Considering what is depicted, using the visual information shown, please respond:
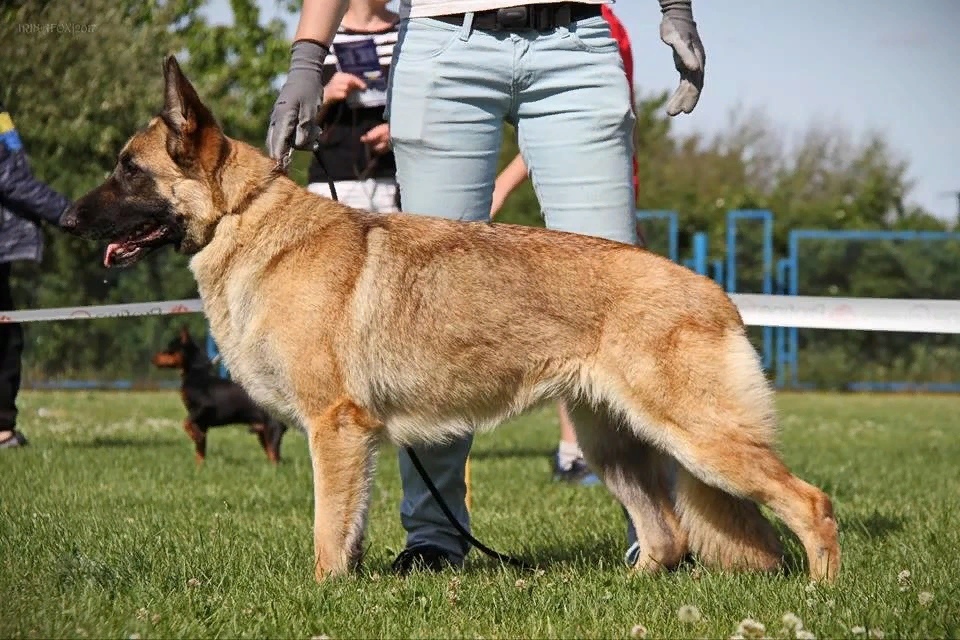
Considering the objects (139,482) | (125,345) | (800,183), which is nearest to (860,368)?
(125,345)

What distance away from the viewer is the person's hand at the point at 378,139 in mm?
6512

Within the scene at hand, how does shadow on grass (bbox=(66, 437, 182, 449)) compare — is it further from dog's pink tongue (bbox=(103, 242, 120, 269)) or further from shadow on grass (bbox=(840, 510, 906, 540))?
shadow on grass (bbox=(840, 510, 906, 540))

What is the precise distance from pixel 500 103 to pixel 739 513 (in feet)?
5.83

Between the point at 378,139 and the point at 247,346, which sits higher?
the point at 378,139

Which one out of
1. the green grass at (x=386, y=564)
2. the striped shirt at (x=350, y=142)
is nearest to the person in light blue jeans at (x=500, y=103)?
the green grass at (x=386, y=564)

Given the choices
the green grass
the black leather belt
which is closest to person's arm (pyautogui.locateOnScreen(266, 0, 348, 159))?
the black leather belt

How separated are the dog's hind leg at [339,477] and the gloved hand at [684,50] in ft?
5.50

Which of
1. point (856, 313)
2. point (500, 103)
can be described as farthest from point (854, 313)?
point (500, 103)

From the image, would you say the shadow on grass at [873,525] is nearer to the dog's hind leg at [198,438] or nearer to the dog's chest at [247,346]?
the dog's chest at [247,346]

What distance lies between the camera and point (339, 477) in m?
4.01

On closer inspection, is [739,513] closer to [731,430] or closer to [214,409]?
[731,430]

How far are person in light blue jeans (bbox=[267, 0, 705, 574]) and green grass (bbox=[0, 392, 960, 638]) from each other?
0.71 metres

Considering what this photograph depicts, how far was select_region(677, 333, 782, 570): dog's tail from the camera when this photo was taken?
4.07 meters

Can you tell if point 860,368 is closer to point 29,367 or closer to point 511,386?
point 29,367
